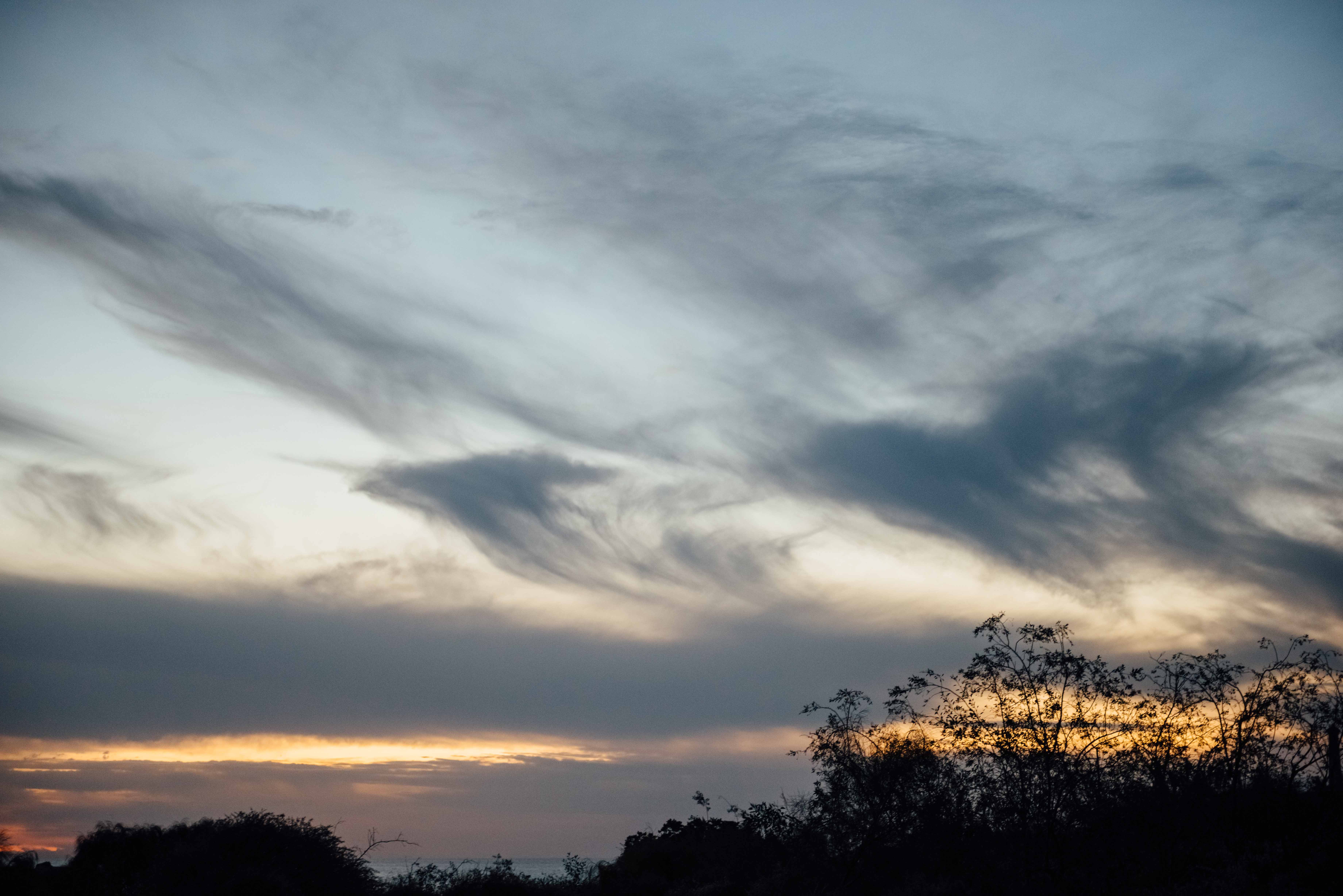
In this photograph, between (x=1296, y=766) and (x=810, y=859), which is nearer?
(x=1296, y=766)

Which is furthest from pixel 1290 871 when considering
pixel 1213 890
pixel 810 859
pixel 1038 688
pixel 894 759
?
pixel 810 859

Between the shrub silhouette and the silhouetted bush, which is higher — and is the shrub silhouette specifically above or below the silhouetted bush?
above

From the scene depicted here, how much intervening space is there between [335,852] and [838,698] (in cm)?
1706

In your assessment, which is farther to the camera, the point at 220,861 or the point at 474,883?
the point at 474,883

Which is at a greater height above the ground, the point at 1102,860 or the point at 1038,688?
the point at 1038,688

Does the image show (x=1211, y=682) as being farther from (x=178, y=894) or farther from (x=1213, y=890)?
(x=178, y=894)

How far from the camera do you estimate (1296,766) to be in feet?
78.9

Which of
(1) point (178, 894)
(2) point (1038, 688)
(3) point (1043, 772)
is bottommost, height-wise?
(1) point (178, 894)

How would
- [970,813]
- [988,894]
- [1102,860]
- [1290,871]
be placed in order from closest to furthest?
[1290,871], [1102,860], [988,894], [970,813]

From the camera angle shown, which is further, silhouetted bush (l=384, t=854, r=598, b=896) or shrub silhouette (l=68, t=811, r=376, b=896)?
silhouetted bush (l=384, t=854, r=598, b=896)

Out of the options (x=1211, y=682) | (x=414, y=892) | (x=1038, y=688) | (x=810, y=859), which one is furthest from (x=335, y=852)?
(x=1211, y=682)

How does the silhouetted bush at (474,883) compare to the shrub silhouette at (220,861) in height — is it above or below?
below

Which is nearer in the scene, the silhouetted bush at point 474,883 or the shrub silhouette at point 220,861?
the shrub silhouette at point 220,861

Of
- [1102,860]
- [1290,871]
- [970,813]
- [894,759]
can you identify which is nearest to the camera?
[1290,871]
